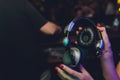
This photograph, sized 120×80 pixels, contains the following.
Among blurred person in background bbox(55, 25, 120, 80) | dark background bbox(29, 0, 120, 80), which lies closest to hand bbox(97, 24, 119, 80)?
blurred person in background bbox(55, 25, 120, 80)

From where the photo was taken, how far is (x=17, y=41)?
239cm

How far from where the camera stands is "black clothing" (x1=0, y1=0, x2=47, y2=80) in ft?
7.73

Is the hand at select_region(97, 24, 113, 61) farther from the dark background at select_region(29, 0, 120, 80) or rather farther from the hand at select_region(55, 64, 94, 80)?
the dark background at select_region(29, 0, 120, 80)

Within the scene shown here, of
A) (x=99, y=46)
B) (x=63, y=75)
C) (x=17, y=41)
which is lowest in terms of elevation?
(x=63, y=75)

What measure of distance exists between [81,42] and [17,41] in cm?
102

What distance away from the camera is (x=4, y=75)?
2375mm

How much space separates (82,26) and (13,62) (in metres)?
1.01

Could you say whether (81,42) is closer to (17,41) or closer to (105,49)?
(105,49)

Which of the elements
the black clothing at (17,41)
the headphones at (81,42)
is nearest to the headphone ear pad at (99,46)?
the headphones at (81,42)

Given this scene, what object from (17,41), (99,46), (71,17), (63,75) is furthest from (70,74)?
(71,17)

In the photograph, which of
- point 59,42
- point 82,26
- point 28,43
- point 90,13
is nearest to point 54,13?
point 90,13

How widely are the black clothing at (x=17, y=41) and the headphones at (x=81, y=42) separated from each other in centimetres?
97

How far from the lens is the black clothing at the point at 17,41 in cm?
236

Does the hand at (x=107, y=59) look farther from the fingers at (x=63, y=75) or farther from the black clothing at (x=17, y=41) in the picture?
the black clothing at (x=17, y=41)
